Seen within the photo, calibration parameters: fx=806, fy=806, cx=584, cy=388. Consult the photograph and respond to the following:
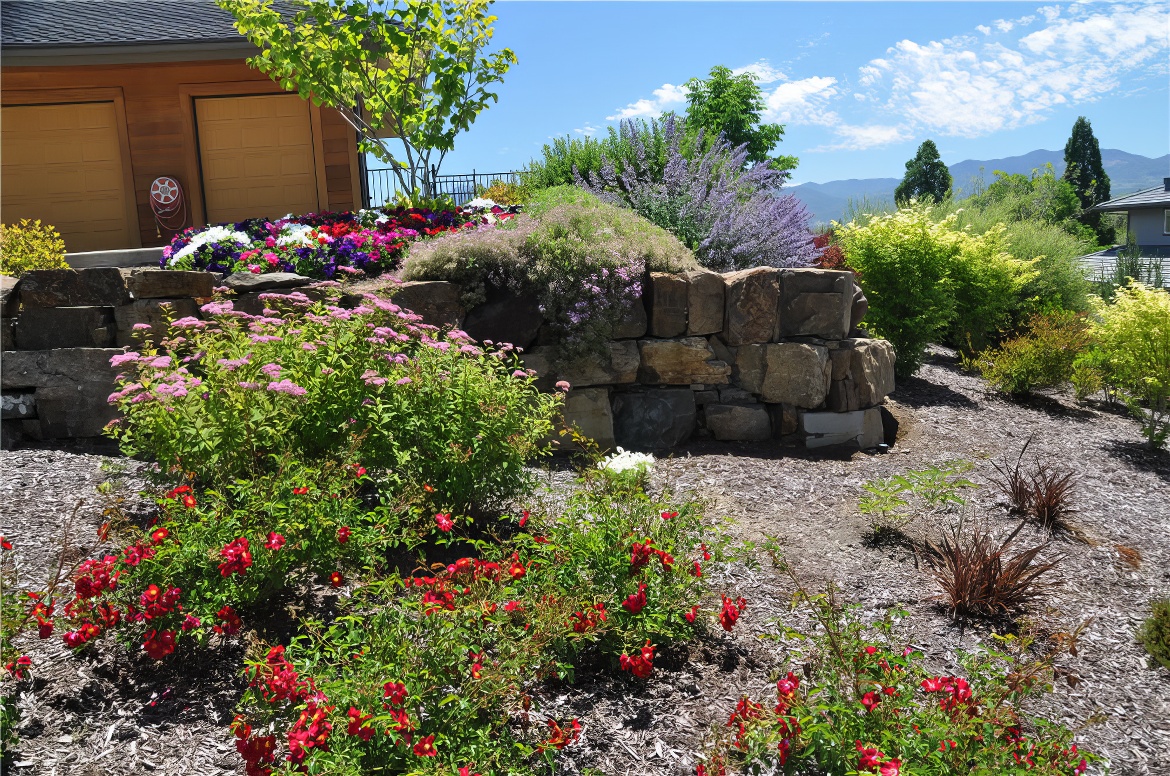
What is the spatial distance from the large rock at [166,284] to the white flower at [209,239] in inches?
41.4

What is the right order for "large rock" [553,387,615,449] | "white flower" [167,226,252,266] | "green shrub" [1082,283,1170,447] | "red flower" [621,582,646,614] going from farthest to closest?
"white flower" [167,226,252,266] → "green shrub" [1082,283,1170,447] → "large rock" [553,387,615,449] → "red flower" [621,582,646,614]

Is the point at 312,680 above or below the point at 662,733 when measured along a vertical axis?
above

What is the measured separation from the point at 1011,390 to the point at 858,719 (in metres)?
5.96

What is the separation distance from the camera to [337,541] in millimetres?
2889

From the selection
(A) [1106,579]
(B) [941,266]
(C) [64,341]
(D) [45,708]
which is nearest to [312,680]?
(D) [45,708]

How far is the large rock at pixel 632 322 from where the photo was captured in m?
5.68

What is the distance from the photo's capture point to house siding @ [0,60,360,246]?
1013cm

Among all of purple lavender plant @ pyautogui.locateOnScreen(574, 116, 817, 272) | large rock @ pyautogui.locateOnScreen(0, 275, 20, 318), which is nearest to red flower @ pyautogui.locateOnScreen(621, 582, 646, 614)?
purple lavender plant @ pyautogui.locateOnScreen(574, 116, 817, 272)

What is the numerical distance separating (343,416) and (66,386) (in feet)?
8.87

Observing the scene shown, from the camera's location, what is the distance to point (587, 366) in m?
5.61

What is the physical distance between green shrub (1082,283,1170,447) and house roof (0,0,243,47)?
31.4 feet

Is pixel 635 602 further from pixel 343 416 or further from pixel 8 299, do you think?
A: pixel 8 299

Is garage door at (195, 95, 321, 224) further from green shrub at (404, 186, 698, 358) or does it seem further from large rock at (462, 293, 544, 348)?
large rock at (462, 293, 544, 348)

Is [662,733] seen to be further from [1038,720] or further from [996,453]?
[996,453]
